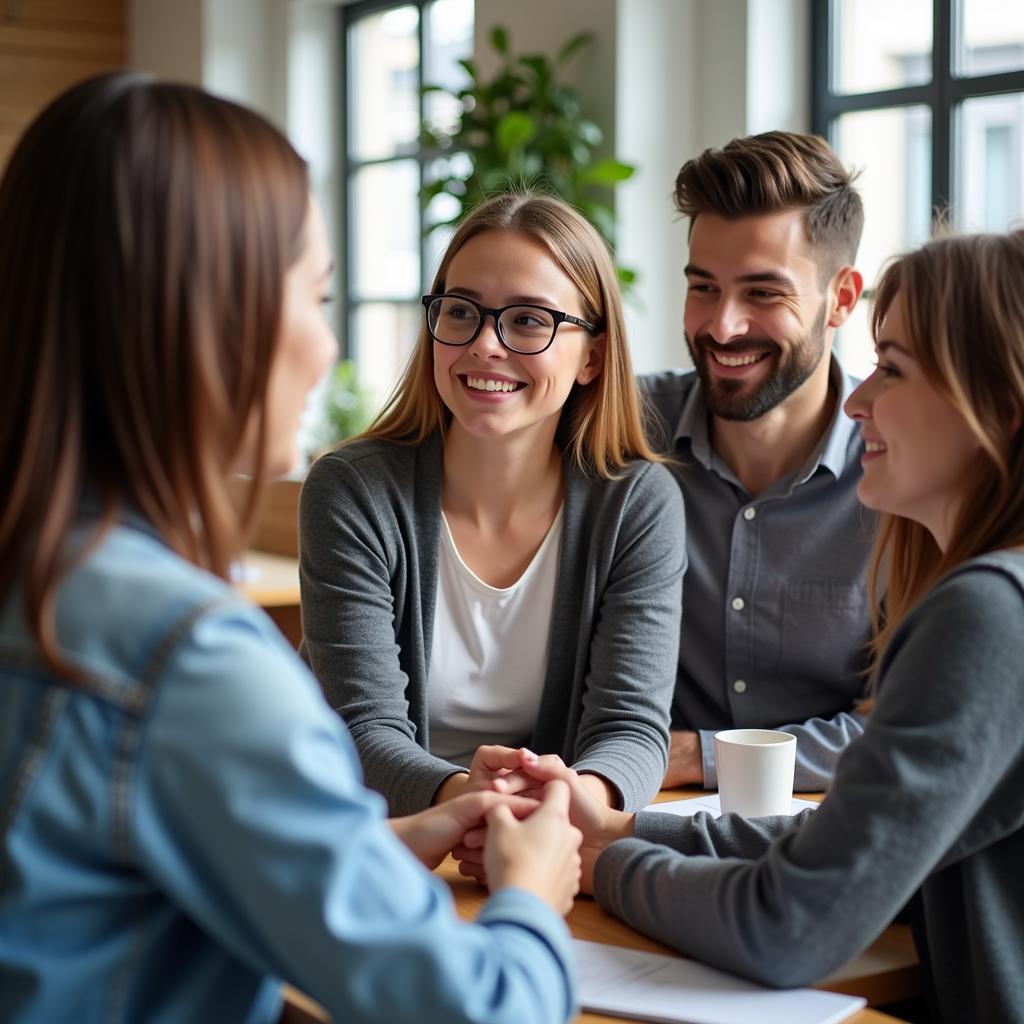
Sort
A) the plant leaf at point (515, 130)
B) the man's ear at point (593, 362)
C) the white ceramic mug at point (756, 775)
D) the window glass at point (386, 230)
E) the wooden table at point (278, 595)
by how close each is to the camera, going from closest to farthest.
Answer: the white ceramic mug at point (756, 775)
the man's ear at point (593, 362)
the wooden table at point (278, 595)
the plant leaf at point (515, 130)
the window glass at point (386, 230)

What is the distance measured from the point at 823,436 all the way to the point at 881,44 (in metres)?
2.35

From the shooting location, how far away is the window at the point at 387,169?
609 cm

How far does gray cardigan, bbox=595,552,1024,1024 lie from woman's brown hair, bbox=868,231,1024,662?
12 cm

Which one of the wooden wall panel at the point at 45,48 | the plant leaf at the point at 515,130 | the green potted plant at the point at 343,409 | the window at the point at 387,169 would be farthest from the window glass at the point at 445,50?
the wooden wall panel at the point at 45,48

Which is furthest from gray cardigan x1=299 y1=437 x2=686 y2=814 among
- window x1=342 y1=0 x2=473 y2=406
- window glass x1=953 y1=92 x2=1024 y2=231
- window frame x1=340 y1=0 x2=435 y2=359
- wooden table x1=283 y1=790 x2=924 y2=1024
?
window frame x1=340 y1=0 x2=435 y2=359

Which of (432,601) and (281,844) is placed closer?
(281,844)

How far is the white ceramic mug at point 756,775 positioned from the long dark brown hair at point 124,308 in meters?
0.80

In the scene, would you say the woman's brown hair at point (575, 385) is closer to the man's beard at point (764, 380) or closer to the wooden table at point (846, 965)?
the man's beard at point (764, 380)

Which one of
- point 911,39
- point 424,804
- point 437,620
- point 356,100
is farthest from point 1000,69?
point 356,100

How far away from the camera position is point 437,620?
76.8 inches

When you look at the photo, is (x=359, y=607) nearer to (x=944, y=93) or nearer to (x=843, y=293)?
(x=843, y=293)

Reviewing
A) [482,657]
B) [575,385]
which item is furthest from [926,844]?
[575,385]

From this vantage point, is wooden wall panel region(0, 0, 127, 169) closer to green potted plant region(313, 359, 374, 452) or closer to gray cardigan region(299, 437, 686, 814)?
green potted plant region(313, 359, 374, 452)

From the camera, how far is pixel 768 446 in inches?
89.4
